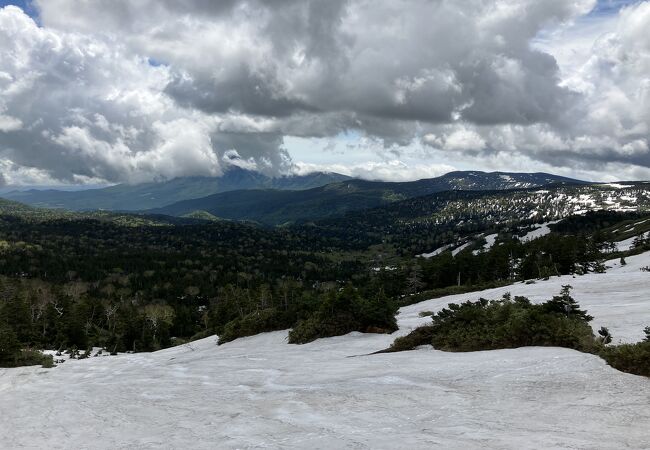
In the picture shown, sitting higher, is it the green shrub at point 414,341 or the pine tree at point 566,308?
the pine tree at point 566,308

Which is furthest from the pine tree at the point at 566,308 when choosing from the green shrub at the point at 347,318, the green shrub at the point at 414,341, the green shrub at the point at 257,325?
the green shrub at the point at 257,325

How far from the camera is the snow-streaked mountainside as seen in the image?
10.1m

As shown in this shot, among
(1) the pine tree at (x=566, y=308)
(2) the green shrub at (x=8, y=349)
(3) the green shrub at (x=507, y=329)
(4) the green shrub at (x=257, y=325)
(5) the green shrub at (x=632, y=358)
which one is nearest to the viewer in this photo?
(5) the green shrub at (x=632, y=358)

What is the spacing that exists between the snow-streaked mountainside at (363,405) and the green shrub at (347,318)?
914 centimetres

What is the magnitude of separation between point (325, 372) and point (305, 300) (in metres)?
21.5

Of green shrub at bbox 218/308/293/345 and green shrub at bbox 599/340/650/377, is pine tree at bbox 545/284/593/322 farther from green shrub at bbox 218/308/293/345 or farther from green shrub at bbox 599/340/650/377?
green shrub at bbox 218/308/293/345

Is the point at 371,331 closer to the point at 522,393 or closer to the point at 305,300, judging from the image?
the point at 305,300

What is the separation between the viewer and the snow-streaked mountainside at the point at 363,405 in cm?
1009

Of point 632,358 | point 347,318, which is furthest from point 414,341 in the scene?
point 632,358

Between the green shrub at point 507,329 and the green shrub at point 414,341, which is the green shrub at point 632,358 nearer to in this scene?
the green shrub at point 507,329

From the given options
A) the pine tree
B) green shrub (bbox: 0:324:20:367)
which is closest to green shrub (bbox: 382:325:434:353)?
the pine tree

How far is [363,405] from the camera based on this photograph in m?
13.0

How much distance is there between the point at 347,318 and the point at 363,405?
1944 centimetres

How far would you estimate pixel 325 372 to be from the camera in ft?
62.5
